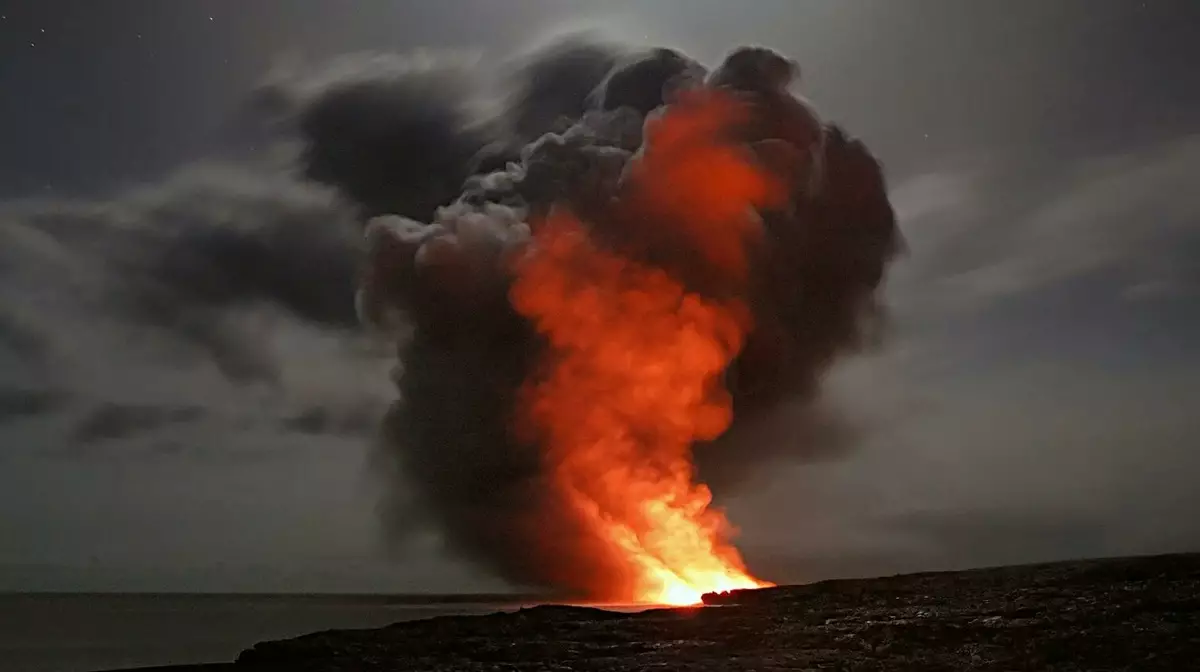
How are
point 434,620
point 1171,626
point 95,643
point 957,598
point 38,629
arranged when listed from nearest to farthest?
point 1171,626 < point 957,598 < point 434,620 < point 95,643 < point 38,629

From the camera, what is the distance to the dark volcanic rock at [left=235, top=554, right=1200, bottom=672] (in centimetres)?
2744

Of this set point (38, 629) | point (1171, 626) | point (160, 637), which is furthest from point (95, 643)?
point (1171, 626)

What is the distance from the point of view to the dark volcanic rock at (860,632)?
27.4 metres

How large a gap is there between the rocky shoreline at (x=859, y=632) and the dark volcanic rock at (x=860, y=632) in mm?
65

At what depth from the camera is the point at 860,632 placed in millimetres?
30938

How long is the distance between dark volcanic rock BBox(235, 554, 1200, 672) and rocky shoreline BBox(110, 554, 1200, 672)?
0.06m

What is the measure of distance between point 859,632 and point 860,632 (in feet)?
0.11

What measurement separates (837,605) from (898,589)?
3.10 m

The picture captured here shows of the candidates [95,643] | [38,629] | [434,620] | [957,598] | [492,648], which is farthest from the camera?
[38,629]

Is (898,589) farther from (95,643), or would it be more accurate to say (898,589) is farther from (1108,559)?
(95,643)

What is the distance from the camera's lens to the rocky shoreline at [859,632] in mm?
27438

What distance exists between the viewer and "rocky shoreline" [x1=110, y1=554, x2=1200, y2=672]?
27438mm

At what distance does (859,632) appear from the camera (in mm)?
30953

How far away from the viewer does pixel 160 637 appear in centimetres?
14350
